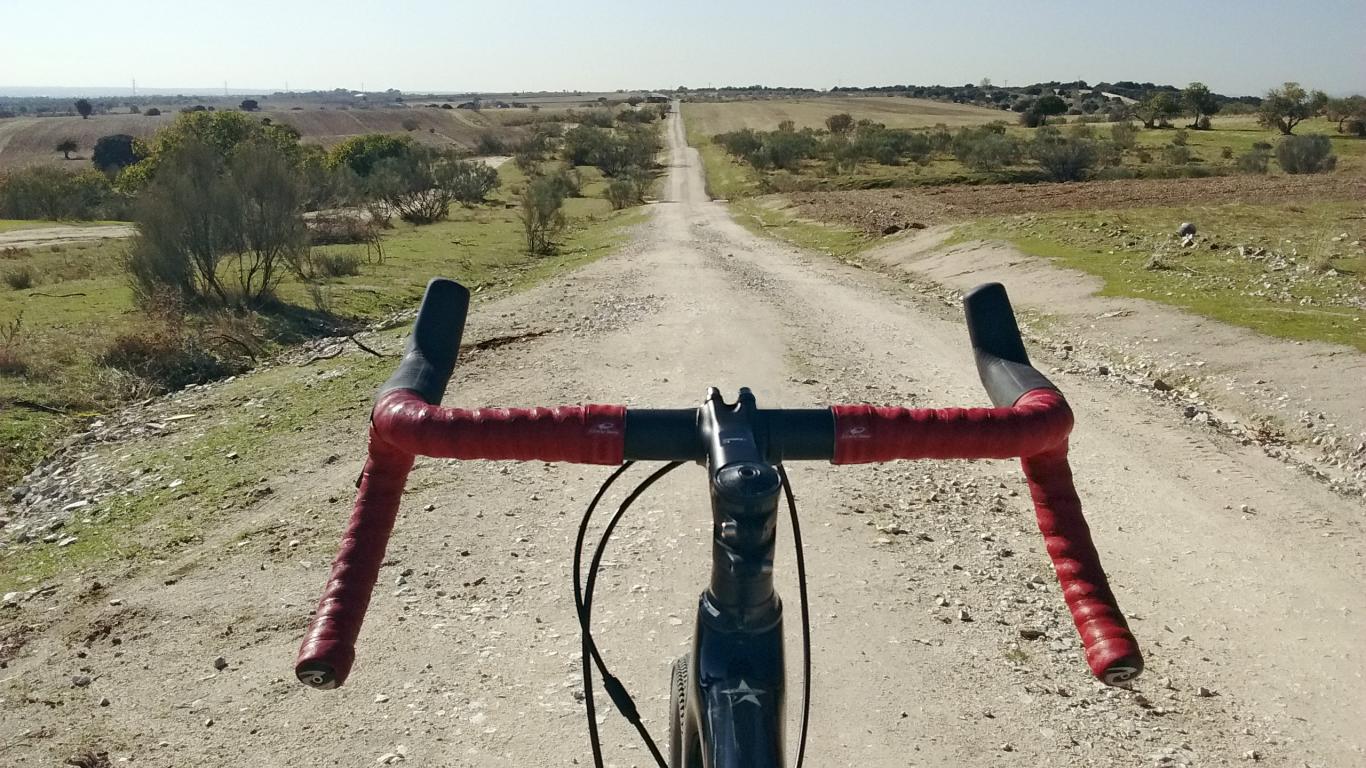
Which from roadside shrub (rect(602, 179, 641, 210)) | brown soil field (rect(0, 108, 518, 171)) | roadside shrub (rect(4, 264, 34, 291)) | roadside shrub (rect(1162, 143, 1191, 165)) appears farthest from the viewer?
brown soil field (rect(0, 108, 518, 171))

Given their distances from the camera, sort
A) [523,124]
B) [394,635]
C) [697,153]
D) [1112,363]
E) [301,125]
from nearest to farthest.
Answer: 1. [394,635]
2. [1112,363]
3. [697,153]
4. [301,125]
5. [523,124]

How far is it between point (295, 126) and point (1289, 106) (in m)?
90.0

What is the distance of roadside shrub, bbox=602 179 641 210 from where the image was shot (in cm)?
4191

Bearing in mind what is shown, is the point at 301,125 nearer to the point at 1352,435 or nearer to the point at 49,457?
the point at 49,457

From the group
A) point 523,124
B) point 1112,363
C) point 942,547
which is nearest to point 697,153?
point 523,124

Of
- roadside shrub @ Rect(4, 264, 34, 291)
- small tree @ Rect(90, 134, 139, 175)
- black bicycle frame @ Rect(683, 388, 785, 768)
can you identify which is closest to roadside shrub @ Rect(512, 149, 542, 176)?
small tree @ Rect(90, 134, 139, 175)

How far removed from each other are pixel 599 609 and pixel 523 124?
112721 mm

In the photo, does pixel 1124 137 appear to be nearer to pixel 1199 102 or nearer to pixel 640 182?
pixel 1199 102

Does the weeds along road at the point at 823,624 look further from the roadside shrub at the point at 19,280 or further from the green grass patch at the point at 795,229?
the green grass patch at the point at 795,229

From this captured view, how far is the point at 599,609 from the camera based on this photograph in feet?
19.9

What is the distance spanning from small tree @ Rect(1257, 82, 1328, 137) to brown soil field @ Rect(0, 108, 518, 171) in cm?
6593

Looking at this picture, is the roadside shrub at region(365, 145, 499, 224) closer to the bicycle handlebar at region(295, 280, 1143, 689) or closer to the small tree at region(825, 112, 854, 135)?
the bicycle handlebar at region(295, 280, 1143, 689)

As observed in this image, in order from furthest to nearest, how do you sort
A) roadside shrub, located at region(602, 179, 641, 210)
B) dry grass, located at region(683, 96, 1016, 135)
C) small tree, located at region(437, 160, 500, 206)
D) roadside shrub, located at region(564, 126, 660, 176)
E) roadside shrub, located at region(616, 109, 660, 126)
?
1. roadside shrub, located at region(616, 109, 660, 126)
2. dry grass, located at region(683, 96, 1016, 135)
3. roadside shrub, located at region(564, 126, 660, 176)
4. roadside shrub, located at region(602, 179, 641, 210)
5. small tree, located at region(437, 160, 500, 206)

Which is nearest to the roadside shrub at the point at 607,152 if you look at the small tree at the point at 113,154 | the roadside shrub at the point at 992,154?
the roadside shrub at the point at 992,154
